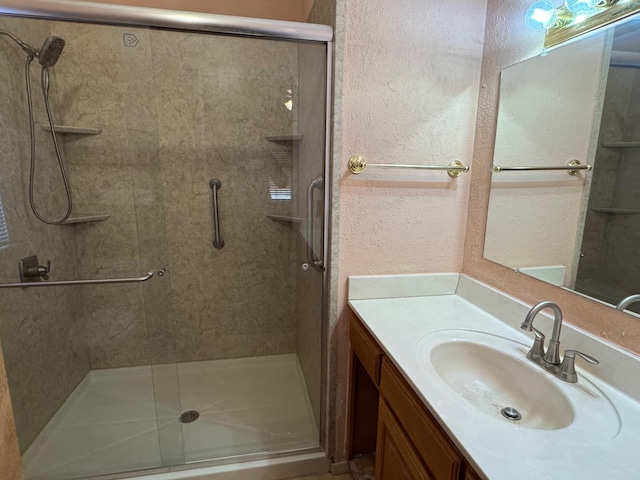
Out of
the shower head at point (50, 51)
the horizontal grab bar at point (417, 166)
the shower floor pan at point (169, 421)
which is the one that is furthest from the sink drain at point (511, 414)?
the shower head at point (50, 51)

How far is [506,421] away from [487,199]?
37.2 inches

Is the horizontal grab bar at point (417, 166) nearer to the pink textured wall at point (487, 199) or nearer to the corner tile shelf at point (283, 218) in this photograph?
the pink textured wall at point (487, 199)

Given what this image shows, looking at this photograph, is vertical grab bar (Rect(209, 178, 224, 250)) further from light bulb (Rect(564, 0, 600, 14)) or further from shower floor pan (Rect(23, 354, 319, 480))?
light bulb (Rect(564, 0, 600, 14))

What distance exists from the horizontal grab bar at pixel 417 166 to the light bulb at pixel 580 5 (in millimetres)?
593

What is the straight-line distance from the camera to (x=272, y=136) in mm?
2086

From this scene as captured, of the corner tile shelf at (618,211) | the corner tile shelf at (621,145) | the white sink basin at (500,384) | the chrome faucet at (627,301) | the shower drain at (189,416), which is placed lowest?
the shower drain at (189,416)

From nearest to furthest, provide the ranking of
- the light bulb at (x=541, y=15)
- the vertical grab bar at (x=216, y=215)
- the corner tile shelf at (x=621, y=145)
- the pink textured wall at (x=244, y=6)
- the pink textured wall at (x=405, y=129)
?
1. the corner tile shelf at (x=621, y=145)
2. the light bulb at (x=541, y=15)
3. the pink textured wall at (x=405, y=129)
4. the pink textured wall at (x=244, y=6)
5. the vertical grab bar at (x=216, y=215)

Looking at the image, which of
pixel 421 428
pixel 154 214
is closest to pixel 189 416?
pixel 154 214

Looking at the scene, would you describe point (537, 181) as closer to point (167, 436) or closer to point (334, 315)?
point (334, 315)

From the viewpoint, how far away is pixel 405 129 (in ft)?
4.51

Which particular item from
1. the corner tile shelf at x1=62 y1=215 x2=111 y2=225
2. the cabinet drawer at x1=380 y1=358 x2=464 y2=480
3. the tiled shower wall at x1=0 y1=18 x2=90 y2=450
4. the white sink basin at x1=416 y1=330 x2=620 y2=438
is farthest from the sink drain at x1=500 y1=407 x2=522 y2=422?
the corner tile shelf at x1=62 y1=215 x2=111 y2=225

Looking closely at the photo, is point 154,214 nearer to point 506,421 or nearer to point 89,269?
point 89,269

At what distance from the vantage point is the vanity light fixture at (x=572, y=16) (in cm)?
90

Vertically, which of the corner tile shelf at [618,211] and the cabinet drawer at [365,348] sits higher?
the corner tile shelf at [618,211]
